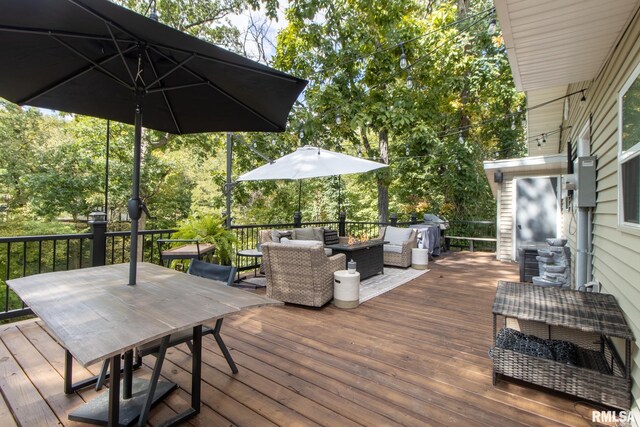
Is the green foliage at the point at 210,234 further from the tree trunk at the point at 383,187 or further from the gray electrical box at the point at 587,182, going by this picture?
the tree trunk at the point at 383,187

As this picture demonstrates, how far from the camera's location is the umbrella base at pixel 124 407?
1758 mm

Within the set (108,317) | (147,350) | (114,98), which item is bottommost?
(147,350)

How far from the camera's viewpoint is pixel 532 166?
21.5 feet

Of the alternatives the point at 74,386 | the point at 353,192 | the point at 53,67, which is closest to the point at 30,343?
the point at 74,386

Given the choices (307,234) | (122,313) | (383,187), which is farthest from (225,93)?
(383,187)

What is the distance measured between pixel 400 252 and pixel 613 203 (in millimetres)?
3939

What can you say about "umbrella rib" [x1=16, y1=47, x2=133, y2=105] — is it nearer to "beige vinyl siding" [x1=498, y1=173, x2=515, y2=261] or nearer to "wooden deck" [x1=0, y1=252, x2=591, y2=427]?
"wooden deck" [x1=0, y1=252, x2=591, y2=427]

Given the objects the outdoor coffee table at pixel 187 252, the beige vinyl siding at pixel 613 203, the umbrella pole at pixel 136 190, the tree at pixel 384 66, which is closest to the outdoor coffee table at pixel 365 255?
the outdoor coffee table at pixel 187 252

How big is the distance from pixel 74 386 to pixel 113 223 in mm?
11603

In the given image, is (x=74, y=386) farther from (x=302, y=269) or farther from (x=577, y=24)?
(x=577, y=24)

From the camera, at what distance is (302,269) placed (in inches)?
146

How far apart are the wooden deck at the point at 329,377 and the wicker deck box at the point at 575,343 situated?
0.14 metres

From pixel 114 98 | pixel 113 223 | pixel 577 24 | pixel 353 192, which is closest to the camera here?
pixel 577 24

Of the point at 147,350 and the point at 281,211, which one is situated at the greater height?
the point at 281,211
